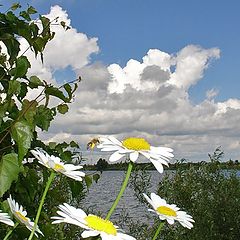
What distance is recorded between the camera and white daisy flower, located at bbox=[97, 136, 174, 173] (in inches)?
58.5

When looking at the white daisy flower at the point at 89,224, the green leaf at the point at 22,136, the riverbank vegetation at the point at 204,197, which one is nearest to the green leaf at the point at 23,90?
the green leaf at the point at 22,136

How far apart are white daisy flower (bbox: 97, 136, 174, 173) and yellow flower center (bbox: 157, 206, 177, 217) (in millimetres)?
232

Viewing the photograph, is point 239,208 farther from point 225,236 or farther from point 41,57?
point 41,57

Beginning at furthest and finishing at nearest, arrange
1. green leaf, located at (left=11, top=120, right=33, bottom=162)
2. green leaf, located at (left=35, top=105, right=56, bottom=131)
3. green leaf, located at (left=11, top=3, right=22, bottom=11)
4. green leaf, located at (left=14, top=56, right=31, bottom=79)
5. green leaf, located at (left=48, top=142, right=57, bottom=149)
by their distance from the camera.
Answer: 1. green leaf, located at (left=11, top=3, right=22, bottom=11)
2. green leaf, located at (left=48, top=142, right=57, bottom=149)
3. green leaf, located at (left=35, top=105, right=56, bottom=131)
4. green leaf, located at (left=14, top=56, right=31, bottom=79)
5. green leaf, located at (left=11, top=120, right=33, bottom=162)

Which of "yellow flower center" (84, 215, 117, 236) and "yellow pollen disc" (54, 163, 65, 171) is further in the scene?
"yellow pollen disc" (54, 163, 65, 171)

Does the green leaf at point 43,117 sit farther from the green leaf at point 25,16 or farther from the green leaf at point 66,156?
the green leaf at point 25,16

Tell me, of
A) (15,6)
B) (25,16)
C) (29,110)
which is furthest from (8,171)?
(15,6)

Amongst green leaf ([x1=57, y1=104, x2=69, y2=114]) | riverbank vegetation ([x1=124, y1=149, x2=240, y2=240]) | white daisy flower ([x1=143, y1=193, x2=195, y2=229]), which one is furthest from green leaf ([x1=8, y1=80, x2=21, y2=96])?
riverbank vegetation ([x1=124, y1=149, x2=240, y2=240])

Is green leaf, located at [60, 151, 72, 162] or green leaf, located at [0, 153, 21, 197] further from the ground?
green leaf, located at [60, 151, 72, 162]

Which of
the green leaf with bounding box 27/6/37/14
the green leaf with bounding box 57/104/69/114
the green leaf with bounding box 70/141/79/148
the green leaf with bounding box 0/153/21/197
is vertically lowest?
the green leaf with bounding box 0/153/21/197

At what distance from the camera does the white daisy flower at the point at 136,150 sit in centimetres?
149

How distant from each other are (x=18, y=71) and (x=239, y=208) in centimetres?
749

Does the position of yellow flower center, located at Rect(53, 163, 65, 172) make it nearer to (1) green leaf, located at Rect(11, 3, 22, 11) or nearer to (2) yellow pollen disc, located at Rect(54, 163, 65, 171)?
(2) yellow pollen disc, located at Rect(54, 163, 65, 171)

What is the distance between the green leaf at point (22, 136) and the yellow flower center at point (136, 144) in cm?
40
